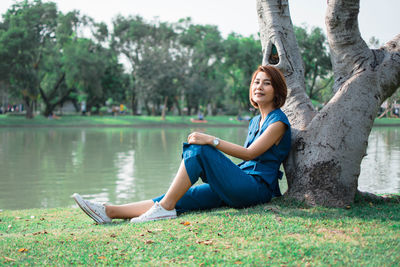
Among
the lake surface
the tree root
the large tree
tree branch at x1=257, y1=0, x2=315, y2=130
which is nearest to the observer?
the large tree

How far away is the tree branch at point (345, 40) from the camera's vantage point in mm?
4465

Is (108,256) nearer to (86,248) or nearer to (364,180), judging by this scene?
(86,248)

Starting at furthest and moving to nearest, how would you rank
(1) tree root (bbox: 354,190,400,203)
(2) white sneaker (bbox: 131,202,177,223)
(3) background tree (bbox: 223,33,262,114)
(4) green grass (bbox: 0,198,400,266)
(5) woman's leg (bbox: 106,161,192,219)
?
(3) background tree (bbox: 223,33,262,114)
(1) tree root (bbox: 354,190,400,203)
(2) white sneaker (bbox: 131,202,177,223)
(5) woman's leg (bbox: 106,161,192,219)
(4) green grass (bbox: 0,198,400,266)

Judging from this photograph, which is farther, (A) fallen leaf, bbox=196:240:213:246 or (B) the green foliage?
(B) the green foliage

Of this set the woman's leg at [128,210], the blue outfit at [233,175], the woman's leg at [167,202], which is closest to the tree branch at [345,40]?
the blue outfit at [233,175]

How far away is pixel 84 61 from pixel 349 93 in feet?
120

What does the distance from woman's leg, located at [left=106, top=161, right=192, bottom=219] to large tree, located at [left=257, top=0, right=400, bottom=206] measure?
121cm

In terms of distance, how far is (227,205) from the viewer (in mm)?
4258

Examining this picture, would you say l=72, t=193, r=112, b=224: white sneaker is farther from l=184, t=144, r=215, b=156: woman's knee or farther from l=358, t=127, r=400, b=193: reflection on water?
l=358, t=127, r=400, b=193: reflection on water

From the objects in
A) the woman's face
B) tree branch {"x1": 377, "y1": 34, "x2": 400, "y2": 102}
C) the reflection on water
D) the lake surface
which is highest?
tree branch {"x1": 377, "y1": 34, "x2": 400, "y2": 102}

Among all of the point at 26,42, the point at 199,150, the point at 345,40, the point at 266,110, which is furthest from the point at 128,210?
the point at 26,42

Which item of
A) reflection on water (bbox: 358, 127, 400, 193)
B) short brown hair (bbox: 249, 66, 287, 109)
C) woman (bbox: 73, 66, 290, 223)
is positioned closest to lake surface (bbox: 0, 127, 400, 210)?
reflection on water (bbox: 358, 127, 400, 193)

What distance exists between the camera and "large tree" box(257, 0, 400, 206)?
422 cm

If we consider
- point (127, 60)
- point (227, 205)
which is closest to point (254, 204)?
point (227, 205)
